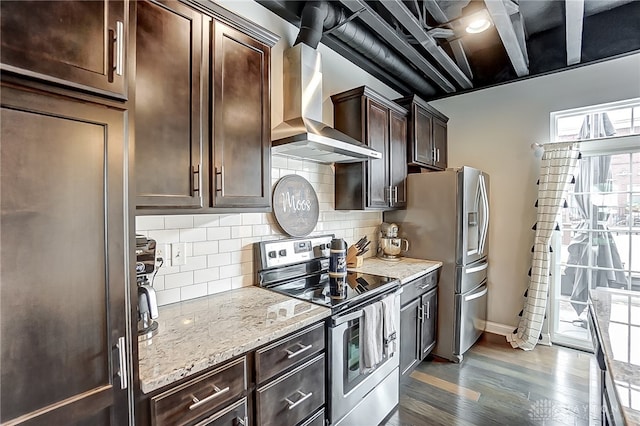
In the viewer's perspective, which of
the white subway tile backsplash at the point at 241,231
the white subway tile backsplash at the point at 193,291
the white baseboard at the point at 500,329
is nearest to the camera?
the white subway tile backsplash at the point at 193,291

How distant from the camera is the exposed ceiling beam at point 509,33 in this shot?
7.07 feet

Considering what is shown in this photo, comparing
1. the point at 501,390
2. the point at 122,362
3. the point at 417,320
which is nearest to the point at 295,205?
the point at 417,320

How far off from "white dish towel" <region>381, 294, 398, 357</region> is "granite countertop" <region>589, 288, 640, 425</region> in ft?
3.52

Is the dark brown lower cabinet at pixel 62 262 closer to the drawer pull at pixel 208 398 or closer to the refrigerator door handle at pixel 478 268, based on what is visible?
the drawer pull at pixel 208 398

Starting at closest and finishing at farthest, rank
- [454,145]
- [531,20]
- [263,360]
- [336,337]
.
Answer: [263,360], [336,337], [531,20], [454,145]

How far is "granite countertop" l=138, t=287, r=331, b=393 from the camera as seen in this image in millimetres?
1083

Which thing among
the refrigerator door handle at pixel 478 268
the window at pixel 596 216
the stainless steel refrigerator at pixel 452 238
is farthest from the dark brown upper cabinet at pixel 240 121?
the window at pixel 596 216

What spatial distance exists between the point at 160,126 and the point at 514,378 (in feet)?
10.5

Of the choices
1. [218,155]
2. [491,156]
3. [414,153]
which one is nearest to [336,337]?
[218,155]

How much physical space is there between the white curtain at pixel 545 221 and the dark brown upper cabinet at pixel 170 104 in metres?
3.26

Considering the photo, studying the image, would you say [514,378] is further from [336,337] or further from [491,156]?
[491,156]

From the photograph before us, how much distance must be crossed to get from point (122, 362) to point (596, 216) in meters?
4.03

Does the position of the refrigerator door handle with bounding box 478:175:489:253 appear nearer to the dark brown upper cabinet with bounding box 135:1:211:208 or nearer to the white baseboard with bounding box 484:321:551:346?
the white baseboard with bounding box 484:321:551:346

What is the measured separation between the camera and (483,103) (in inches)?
142
